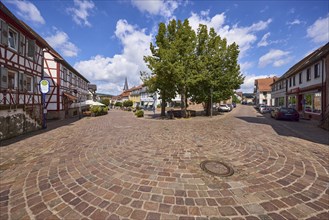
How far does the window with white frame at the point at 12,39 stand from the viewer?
9.68 m

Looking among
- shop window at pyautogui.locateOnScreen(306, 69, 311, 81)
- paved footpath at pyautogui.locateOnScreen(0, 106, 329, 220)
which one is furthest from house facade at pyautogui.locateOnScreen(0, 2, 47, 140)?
shop window at pyautogui.locateOnScreen(306, 69, 311, 81)

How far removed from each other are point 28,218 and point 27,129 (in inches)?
388

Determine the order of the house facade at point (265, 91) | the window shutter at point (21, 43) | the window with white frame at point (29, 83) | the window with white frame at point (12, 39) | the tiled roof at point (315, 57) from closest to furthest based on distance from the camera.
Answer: the window with white frame at point (12, 39) → the window shutter at point (21, 43) → the window with white frame at point (29, 83) → the tiled roof at point (315, 57) → the house facade at point (265, 91)

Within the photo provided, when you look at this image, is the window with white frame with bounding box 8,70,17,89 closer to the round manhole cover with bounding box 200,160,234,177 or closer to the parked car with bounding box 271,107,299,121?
the round manhole cover with bounding box 200,160,234,177

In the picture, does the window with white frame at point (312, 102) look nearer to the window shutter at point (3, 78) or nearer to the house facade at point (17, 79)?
the house facade at point (17, 79)

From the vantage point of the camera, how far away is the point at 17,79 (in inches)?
400

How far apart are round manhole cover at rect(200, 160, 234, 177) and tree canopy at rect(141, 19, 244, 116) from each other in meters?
12.0

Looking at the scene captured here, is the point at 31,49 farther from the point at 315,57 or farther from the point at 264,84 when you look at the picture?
the point at 264,84

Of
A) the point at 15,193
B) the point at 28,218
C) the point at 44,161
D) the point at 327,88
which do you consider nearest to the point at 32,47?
the point at 44,161

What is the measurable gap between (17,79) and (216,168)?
1293 cm

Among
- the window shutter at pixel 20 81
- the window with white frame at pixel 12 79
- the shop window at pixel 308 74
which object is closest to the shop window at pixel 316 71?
the shop window at pixel 308 74

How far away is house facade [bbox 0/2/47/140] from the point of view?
850 centimetres

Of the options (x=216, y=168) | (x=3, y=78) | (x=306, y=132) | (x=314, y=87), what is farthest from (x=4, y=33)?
(x=314, y=87)

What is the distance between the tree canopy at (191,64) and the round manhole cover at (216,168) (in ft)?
39.2
